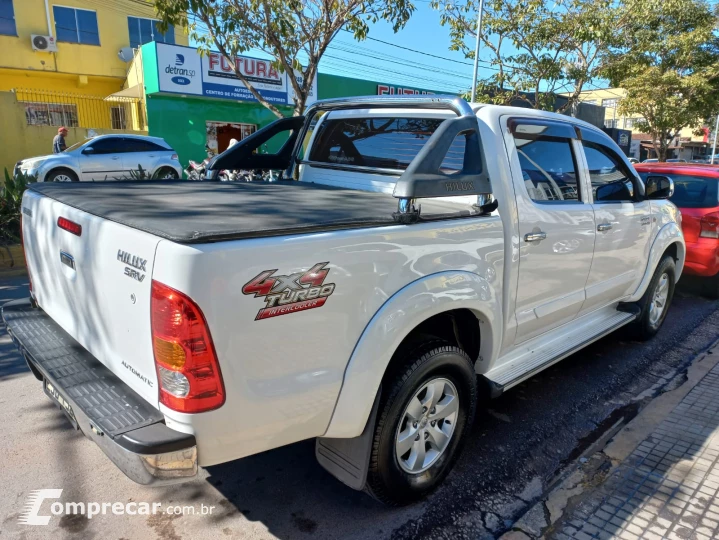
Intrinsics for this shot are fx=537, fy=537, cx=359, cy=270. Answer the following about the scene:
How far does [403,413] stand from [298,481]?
86cm

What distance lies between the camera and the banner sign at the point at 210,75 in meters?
16.7

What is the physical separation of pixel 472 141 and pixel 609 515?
2065 millimetres

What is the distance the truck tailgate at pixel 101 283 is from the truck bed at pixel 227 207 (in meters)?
0.07

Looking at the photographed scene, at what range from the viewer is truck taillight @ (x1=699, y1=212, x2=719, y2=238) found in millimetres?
6164

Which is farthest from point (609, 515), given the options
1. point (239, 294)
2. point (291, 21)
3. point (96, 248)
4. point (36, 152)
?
point (36, 152)

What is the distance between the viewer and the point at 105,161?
13758 mm

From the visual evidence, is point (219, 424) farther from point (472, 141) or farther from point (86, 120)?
point (86, 120)

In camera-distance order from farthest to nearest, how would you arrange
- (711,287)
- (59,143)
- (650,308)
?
(59,143) < (711,287) < (650,308)

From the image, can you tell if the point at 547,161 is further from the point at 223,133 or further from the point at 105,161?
the point at 223,133

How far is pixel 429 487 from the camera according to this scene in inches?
111

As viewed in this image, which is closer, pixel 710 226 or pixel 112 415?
pixel 112 415

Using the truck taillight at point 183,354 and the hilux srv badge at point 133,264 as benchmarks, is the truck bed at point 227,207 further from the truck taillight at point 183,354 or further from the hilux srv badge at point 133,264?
the truck taillight at point 183,354

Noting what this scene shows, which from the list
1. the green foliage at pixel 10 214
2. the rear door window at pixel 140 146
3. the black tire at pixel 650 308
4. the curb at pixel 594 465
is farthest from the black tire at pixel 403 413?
the rear door window at pixel 140 146

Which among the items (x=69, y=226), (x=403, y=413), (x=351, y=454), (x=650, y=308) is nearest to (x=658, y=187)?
(x=650, y=308)
